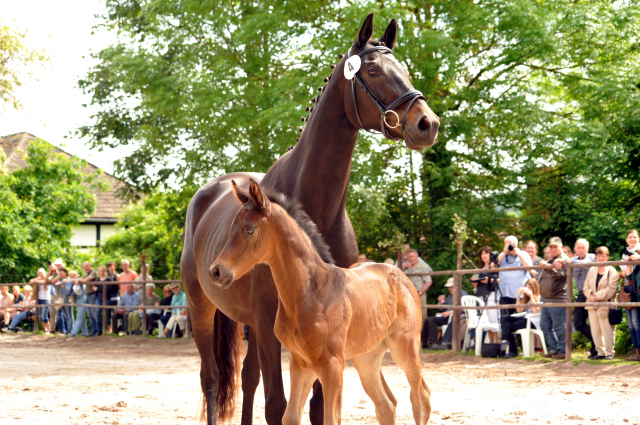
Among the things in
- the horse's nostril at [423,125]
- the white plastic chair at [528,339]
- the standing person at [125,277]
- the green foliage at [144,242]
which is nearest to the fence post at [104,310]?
the standing person at [125,277]

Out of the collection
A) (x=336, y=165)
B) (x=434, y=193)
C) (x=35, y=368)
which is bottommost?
(x=35, y=368)

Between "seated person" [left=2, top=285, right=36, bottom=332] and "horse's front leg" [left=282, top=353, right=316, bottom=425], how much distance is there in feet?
57.2

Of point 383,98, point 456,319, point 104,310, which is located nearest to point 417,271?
point 456,319

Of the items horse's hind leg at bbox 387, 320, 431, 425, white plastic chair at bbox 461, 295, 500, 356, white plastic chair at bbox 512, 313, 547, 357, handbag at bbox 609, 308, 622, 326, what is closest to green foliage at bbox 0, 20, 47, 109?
white plastic chair at bbox 461, 295, 500, 356

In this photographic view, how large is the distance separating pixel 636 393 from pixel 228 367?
409 centimetres

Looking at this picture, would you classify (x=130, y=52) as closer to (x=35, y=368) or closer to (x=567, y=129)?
(x=35, y=368)

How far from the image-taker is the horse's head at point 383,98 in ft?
11.5

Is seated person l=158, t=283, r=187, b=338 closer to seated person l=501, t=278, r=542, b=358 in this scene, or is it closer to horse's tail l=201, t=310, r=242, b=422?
seated person l=501, t=278, r=542, b=358

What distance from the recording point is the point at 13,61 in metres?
18.6

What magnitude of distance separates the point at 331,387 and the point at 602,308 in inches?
278

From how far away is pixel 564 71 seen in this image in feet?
53.3

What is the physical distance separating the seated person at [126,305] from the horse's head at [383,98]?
13926mm

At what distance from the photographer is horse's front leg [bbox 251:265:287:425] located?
12.7ft

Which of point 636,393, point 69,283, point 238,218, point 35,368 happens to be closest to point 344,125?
point 238,218
